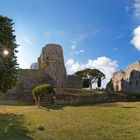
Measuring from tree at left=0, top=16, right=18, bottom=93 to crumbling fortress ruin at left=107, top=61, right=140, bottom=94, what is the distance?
4530cm

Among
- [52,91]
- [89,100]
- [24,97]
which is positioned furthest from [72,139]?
[24,97]

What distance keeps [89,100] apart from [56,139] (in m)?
28.7

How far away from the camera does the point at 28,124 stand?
3003 cm

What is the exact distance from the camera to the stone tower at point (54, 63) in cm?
7694

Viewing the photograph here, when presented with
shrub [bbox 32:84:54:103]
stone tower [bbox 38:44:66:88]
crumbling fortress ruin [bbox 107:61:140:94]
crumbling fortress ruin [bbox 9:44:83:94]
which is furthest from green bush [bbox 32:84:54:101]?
crumbling fortress ruin [bbox 107:61:140:94]

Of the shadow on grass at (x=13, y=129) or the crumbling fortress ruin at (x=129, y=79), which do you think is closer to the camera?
the shadow on grass at (x=13, y=129)

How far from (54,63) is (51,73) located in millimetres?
2732

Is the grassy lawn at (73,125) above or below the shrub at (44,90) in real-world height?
below

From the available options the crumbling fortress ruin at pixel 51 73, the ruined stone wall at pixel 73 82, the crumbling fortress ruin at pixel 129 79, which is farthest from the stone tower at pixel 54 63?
the crumbling fortress ruin at pixel 129 79

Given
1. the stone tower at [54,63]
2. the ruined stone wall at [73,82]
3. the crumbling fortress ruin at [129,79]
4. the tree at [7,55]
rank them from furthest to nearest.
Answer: the crumbling fortress ruin at [129,79], the ruined stone wall at [73,82], the stone tower at [54,63], the tree at [7,55]

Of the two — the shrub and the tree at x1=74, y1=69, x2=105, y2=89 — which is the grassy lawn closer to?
the shrub

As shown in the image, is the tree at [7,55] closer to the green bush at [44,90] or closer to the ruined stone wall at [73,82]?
the green bush at [44,90]

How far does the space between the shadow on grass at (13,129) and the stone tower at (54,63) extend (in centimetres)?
4308

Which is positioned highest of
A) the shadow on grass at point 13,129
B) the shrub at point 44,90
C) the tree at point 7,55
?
the tree at point 7,55
